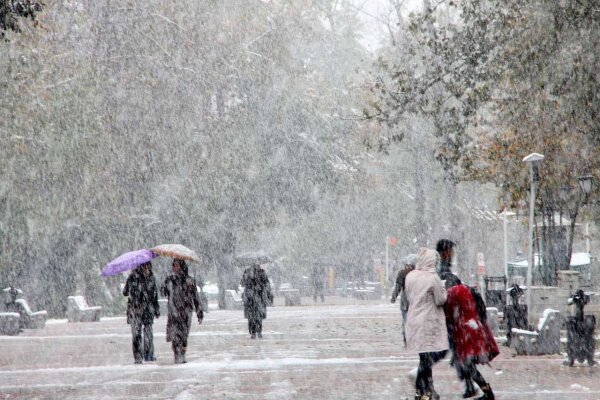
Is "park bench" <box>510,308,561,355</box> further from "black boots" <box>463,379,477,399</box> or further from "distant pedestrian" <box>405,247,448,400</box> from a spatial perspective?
"distant pedestrian" <box>405,247,448,400</box>

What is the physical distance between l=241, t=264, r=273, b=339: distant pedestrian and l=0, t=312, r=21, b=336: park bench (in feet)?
23.2

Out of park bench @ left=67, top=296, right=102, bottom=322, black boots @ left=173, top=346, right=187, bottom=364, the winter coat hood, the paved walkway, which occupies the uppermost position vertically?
the winter coat hood

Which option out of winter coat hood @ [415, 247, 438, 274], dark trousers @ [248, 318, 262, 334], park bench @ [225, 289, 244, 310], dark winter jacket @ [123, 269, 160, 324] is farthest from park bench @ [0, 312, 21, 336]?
park bench @ [225, 289, 244, 310]

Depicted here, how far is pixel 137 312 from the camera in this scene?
17.3 metres

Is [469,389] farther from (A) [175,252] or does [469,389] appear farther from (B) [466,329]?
(A) [175,252]

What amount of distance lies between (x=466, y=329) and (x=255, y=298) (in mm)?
14030

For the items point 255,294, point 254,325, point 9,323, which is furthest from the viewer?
point 9,323

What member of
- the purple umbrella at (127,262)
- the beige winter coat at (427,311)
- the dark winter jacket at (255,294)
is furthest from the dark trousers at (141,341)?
the beige winter coat at (427,311)

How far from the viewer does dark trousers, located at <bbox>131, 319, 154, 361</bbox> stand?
17.3 metres

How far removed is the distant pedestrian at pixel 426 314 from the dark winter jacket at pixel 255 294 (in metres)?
13.3

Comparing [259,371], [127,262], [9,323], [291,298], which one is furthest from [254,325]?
[291,298]

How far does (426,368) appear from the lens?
10.7m

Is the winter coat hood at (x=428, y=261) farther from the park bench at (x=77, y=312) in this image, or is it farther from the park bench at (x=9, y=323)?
the park bench at (x=77, y=312)

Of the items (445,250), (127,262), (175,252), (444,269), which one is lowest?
(444,269)
